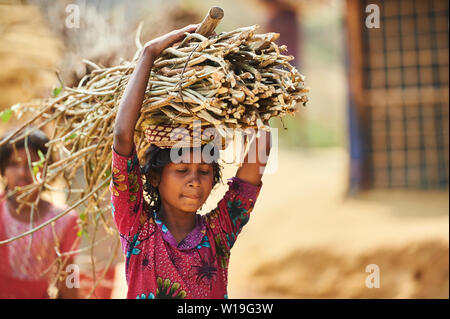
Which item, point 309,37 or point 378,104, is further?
point 309,37

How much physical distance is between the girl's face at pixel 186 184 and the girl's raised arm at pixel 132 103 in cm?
26

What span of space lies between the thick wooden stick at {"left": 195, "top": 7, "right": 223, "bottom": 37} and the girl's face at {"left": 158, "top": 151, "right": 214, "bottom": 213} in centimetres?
50

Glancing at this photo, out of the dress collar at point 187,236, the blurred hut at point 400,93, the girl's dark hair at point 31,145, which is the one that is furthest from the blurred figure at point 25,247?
the blurred hut at point 400,93

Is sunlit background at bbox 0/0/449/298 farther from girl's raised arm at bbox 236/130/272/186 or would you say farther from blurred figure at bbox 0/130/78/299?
girl's raised arm at bbox 236/130/272/186

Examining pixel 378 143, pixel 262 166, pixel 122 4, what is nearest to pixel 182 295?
pixel 262 166

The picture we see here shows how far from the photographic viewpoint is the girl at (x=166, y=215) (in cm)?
214

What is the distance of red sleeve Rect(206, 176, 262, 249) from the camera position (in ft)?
8.21

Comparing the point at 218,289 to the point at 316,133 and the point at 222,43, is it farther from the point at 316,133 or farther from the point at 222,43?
the point at 316,133

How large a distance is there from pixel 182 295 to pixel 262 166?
26.3 inches

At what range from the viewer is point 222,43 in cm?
213

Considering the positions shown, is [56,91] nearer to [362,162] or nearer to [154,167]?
[154,167]
